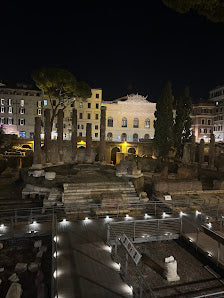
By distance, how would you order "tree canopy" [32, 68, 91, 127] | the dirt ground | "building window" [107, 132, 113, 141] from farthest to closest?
"building window" [107, 132, 113, 141] → "tree canopy" [32, 68, 91, 127] → the dirt ground

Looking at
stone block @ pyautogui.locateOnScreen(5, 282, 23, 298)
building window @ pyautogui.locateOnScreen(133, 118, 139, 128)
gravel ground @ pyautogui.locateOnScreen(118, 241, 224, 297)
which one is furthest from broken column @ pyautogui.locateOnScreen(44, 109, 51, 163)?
building window @ pyautogui.locateOnScreen(133, 118, 139, 128)

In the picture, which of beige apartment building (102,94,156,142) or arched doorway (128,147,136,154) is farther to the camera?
beige apartment building (102,94,156,142)

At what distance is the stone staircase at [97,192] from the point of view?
15.9 m

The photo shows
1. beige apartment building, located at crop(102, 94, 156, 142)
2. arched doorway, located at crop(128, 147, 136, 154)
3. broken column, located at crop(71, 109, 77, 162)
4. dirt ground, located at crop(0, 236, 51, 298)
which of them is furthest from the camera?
beige apartment building, located at crop(102, 94, 156, 142)

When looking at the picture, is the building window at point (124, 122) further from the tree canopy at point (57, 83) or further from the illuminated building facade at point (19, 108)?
the tree canopy at point (57, 83)

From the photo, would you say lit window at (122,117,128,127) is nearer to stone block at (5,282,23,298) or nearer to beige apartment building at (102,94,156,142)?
beige apartment building at (102,94,156,142)

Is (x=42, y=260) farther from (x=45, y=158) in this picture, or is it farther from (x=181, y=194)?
(x=45, y=158)

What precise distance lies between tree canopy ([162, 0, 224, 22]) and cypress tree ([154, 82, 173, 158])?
2857 centimetres

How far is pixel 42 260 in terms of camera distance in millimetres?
9297

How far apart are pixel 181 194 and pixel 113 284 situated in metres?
13.0

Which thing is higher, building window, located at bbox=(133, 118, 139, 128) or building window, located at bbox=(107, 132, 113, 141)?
building window, located at bbox=(133, 118, 139, 128)

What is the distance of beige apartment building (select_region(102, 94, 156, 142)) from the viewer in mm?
59281

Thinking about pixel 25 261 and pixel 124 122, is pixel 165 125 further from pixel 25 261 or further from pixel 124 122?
pixel 25 261

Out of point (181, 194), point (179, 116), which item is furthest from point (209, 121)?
point (181, 194)
